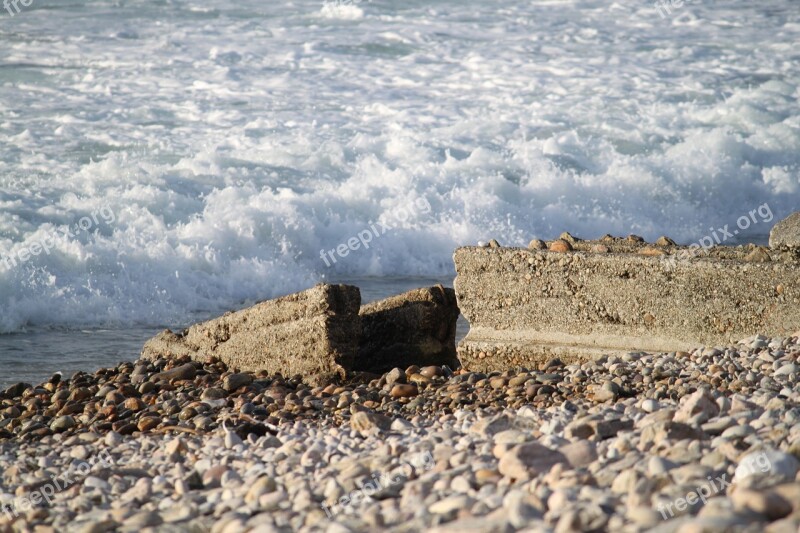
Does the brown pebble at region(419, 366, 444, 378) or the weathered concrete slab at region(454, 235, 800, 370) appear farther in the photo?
the brown pebble at region(419, 366, 444, 378)

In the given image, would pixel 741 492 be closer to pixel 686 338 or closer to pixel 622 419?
pixel 622 419

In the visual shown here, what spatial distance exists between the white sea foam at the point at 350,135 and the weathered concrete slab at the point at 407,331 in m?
3.36

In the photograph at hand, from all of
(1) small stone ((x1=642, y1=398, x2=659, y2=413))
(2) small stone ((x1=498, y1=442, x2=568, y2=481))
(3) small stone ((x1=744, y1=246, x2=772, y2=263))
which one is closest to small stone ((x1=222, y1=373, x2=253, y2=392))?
(1) small stone ((x1=642, y1=398, x2=659, y2=413))

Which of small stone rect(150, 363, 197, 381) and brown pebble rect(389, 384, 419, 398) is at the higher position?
brown pebble rect(389, 384, 419, 398)

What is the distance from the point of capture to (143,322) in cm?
859

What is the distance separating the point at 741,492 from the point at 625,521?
0.30 m

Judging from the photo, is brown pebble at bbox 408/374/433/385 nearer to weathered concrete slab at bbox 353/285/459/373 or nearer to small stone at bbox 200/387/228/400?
weathered concrete slab at bbox 353/285/459/373

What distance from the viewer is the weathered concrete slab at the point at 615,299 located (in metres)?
4.85
